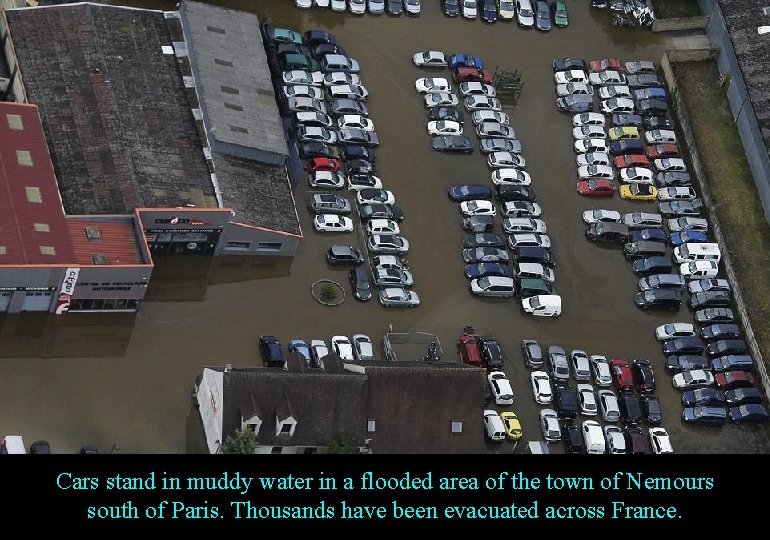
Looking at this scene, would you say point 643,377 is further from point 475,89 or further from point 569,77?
point 569,77

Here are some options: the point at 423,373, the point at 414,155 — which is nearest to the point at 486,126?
the point at 414,155

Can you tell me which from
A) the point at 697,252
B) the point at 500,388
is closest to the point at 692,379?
the point at 697,252

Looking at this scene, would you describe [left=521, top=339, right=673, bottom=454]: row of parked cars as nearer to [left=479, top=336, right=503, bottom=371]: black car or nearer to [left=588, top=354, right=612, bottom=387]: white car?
[left=588, top=354, right=612, bottom=387]: white car

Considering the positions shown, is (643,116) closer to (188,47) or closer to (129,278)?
(188,47)

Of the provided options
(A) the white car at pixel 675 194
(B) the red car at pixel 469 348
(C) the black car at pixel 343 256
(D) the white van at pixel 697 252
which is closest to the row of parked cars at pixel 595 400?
(B) the red car at pixel 469 348

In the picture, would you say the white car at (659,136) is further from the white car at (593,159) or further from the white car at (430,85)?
the white car at (430,85)

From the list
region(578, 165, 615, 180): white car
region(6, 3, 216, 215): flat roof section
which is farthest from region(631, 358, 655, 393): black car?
region(6, 3, 216, 215): flat roof section
